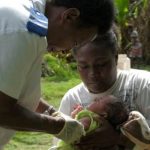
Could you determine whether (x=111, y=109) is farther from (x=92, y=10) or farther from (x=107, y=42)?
(x=92, y=10)

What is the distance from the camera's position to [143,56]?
11.4 meters

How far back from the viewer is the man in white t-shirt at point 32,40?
2133 millimetres

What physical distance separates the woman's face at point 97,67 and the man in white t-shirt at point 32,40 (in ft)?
1.85

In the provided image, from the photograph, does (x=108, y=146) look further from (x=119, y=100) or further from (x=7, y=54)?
(x=7, y=54)

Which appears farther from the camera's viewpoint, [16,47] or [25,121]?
[25,121]

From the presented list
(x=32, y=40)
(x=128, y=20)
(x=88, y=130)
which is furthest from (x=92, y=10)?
(x=128, y=20)

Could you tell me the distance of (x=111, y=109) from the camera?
2.88 m

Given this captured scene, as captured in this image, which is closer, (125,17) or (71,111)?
(71,111)

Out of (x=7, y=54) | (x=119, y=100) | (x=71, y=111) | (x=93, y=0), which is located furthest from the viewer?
(x=71, y=111)

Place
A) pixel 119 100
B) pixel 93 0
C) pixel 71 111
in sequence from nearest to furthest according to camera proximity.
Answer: pixel 93 0 → pixel 119 100 → pixel 71 111

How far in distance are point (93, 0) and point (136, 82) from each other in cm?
86

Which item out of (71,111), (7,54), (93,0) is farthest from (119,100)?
(7,54)

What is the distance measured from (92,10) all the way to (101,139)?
0.93 m

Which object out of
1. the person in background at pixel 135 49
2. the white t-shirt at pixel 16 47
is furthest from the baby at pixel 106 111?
the person in background at pixel 135 49
